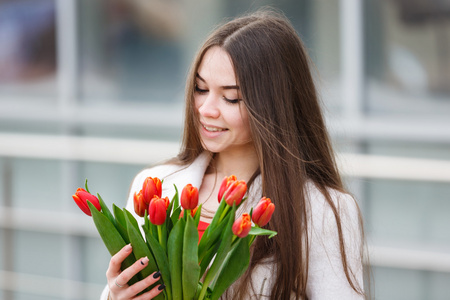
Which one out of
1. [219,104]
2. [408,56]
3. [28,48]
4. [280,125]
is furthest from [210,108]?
[28,48]

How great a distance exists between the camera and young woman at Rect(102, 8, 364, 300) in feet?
4.61

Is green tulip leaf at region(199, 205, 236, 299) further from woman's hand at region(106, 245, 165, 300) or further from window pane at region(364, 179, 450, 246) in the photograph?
window pane at region(364, 179, 450, 246)

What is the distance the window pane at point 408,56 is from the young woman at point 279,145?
154 centimetres

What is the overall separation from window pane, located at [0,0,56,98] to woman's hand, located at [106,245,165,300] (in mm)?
3050

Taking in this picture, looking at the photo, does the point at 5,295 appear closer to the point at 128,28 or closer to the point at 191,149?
the point at 128,28

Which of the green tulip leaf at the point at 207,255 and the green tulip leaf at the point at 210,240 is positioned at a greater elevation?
the green tulip leaf at the point at 210,240

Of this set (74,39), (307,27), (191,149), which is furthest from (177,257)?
(74,39)

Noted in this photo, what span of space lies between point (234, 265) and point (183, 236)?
11 cm

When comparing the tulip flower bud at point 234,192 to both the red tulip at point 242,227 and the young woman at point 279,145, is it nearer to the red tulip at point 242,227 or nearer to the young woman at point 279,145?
the red tulip at point 242,227

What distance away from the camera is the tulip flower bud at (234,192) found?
109cm

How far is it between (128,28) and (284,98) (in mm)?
2448

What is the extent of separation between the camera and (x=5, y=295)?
430 centimetres

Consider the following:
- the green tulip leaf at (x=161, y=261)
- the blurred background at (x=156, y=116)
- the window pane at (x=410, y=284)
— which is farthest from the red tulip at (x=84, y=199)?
the window pane at (x=410, y=284)


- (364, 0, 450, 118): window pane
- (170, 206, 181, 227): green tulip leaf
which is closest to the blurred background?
(364, 0, 450, 118): window pane
